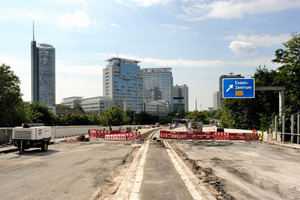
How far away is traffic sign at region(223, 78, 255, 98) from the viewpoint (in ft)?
104

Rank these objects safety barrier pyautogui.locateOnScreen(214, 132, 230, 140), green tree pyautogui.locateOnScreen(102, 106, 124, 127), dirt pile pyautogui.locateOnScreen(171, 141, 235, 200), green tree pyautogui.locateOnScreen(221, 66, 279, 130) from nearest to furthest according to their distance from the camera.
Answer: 1. dirt pile pyautogui.locateOnScreen(171, 141, 235, 200)
2. safety barrier pyautogui.locateOnScreen(214, 132, 230, 140)
3. green tree pyautogui.locateOnScreen(221, 66, 279, 130)
4. green tree pyautogui.locateOnScreen(102, 106, 124, 127)

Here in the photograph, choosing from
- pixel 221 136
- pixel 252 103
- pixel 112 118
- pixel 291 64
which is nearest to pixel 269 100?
pixel 252 103

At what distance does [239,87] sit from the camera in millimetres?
32125

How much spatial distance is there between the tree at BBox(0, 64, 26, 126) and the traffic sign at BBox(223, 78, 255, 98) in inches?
1318

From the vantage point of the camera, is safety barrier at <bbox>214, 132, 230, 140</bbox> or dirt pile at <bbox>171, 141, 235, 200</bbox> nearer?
dirt pile at <bbox>171, 141, 235, 200</bbox>

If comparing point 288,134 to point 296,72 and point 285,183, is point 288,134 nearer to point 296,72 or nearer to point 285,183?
point 296,72

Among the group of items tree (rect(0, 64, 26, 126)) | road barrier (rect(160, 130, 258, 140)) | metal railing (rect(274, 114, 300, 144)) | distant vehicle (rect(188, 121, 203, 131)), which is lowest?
distant vehicle (rect(188, 121, 203, 131))

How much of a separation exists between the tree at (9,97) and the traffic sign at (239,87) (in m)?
33.5

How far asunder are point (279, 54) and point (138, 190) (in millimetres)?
43322

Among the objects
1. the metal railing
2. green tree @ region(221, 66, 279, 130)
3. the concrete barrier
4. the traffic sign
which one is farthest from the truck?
green tree @ region(221, 66, 279, 130)

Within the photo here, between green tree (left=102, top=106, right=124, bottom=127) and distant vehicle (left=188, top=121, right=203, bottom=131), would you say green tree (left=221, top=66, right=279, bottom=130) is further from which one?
green tree (left=102, top=106, right=124, bottom=127)

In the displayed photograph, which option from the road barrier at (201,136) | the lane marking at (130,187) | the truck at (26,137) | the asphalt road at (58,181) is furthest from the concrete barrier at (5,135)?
the lane marking at (130,187)

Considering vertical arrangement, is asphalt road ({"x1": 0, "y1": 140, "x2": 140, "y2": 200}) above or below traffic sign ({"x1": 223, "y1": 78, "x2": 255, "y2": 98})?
below

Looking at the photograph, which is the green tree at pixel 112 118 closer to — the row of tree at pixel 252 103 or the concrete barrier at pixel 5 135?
the row of tree at pixel 252 103
